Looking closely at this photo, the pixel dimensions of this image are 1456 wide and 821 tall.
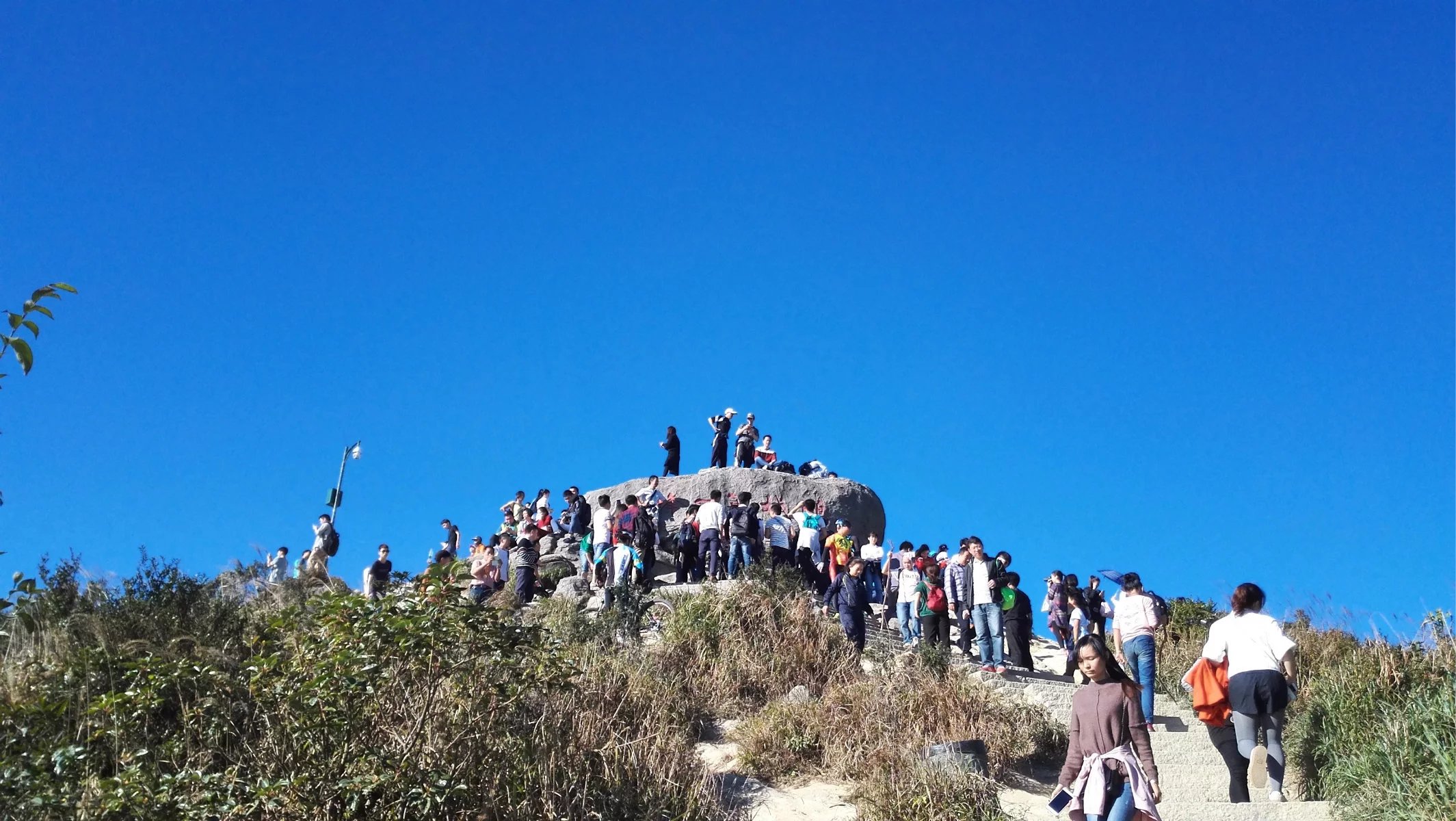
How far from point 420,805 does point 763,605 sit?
25.0 feet

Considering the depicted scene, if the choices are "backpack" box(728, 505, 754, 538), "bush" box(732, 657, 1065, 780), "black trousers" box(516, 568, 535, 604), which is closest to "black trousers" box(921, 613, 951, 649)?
"bush" box(732, 657, 1065, 780)

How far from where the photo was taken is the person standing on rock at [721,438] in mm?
26391

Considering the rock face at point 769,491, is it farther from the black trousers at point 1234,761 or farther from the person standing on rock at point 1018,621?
the black trousers at point 1234,761

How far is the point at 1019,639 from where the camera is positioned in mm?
14477

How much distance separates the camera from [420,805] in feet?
24.0

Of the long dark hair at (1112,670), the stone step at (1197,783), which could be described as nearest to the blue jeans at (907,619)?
the stone step at (1197,783)

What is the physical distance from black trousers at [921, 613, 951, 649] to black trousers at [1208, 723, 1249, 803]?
17.5 feet

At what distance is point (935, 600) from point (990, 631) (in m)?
0.96

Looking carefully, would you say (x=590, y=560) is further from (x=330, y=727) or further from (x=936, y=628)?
(x=330, y=727)

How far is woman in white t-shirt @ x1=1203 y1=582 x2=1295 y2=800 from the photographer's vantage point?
329 inches

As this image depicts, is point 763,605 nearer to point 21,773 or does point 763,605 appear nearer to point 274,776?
point 274,776

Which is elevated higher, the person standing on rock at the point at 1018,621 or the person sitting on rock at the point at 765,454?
the person sitting on rock at the point at 765,454

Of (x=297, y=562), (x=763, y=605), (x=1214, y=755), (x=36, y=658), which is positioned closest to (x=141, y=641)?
(x=36, y=658)

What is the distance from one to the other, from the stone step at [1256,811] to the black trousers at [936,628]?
5518mm
